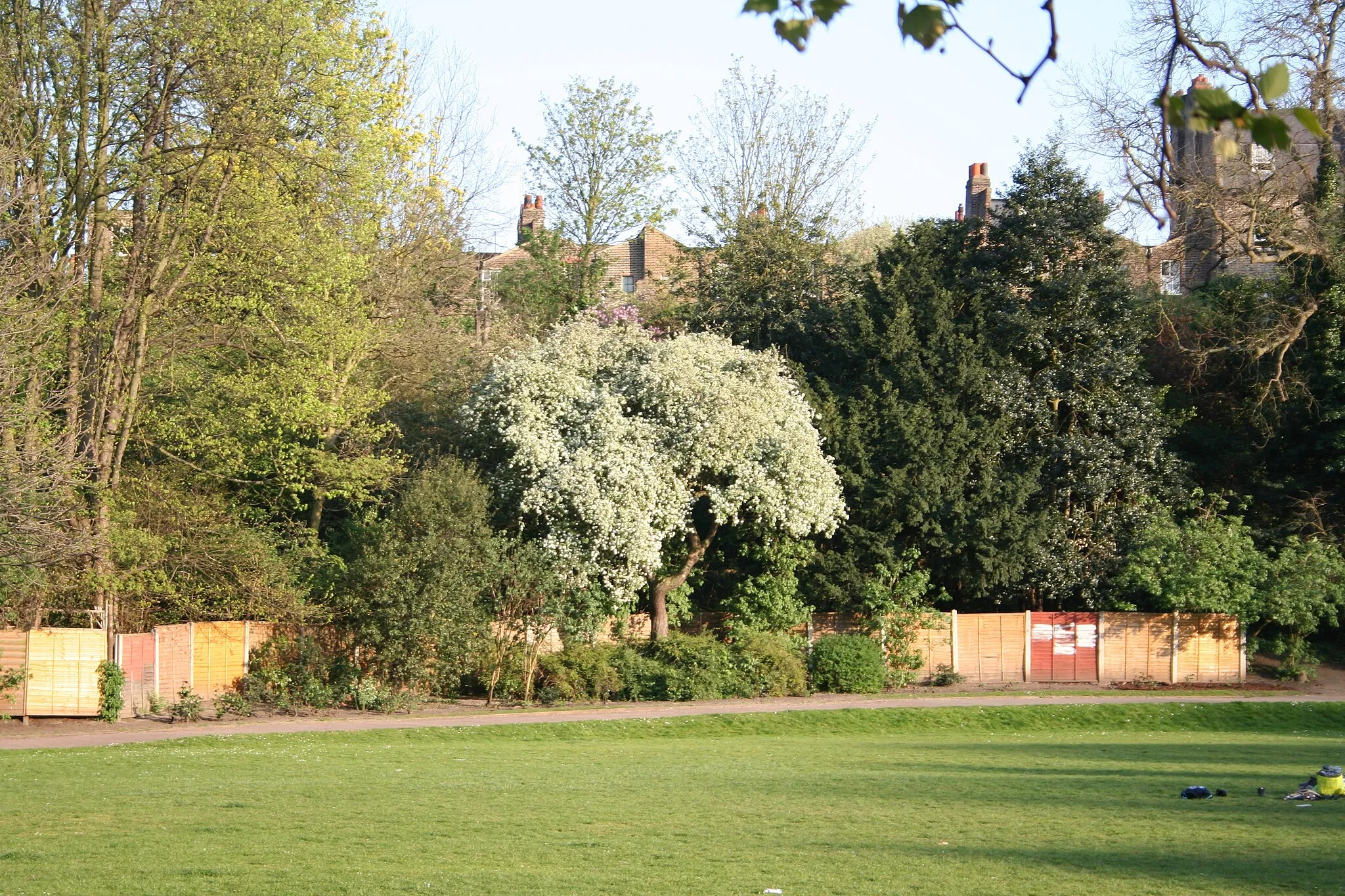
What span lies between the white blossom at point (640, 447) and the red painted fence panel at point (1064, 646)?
7.30 metres

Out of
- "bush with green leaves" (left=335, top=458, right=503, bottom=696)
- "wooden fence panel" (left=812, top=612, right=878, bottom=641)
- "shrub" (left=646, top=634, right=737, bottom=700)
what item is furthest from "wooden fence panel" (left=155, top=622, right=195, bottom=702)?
"wooden fence panel" (left=812, top=612, right=878, bottom=641)

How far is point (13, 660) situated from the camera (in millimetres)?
26016

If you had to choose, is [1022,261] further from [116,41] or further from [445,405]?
[116,41]

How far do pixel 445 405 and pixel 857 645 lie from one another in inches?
558

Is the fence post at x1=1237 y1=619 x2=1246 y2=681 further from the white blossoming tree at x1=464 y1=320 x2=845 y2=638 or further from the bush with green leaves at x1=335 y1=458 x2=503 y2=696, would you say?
the bush with green leaves at x1=335 y1=458 x2=503 y2=696

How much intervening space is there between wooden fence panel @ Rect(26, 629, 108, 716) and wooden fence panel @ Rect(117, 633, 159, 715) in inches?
21.7

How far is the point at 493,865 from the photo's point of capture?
1052 cm

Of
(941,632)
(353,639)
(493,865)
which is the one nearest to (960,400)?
(941,632)

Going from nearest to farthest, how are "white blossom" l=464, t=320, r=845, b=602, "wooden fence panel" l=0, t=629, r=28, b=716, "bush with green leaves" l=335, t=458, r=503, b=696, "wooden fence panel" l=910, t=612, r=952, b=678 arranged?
"wooden fence panel" l=0, t=629, r=28, b=716, "bush with green leaves" l=335, t=458, r=503, b=696, "white blossom" l=464, t=320, r=845, b=602, "wooden fence panel" l=910, t=612, r=952, b=678

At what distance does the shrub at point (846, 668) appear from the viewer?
107 ft

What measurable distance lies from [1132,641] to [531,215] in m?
48.9

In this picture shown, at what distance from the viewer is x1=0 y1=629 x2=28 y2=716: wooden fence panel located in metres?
26.0

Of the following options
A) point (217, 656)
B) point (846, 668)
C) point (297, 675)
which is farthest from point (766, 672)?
point (217, 656)

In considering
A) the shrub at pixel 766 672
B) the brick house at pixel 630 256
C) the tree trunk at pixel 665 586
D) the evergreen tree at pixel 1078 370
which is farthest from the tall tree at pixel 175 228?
the brick house at pixel 630 256
